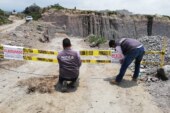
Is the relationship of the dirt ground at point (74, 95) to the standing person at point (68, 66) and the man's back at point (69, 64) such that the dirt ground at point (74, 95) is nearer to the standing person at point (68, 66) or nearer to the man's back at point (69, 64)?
the standing person at point (68, 66)

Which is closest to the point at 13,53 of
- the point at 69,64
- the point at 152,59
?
the point at 69,64

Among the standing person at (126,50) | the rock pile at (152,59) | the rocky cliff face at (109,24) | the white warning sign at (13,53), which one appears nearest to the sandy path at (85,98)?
the standing person at (126,50)

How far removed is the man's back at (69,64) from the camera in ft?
32.6

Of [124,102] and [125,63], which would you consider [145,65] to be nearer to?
[125,63]

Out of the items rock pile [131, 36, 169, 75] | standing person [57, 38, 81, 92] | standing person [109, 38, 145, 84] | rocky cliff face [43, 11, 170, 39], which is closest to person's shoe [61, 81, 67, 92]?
standing person [57, 38, 81, 92]

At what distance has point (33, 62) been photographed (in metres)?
14.6

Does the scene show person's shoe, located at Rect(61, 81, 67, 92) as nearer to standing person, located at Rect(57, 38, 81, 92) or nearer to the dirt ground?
standing person, located at Rect(57, 38, 81, 92)

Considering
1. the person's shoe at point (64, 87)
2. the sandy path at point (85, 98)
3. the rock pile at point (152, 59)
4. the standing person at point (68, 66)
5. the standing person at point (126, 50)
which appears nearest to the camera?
the sandy path at point (85, 98)

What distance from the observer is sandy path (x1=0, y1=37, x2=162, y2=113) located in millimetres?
8484

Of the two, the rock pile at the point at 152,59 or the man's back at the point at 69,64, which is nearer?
the man's back at the point at 69,64

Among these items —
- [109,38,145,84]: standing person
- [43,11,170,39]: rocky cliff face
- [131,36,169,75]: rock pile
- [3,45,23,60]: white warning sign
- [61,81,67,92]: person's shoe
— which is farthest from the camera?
[43,11,170,39]: rocky cliff face

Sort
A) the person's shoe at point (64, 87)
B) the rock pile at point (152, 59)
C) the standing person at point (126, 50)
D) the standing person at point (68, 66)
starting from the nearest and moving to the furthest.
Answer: the person's shoe at point (64, 87) < the standing person at point (68, 66) < the standing person at point (126, 50) < the rock pile at point (152, 59)

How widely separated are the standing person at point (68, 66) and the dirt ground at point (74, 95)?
0.40m

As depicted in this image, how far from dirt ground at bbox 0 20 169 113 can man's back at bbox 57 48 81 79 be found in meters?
0.54
